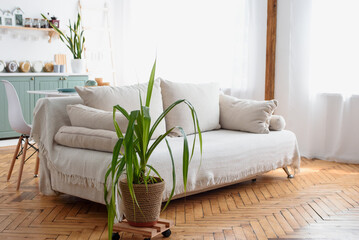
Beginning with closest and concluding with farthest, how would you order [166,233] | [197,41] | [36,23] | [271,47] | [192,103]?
[166,233] < [192,103] < [271,47] < [197,41] < [36,23]

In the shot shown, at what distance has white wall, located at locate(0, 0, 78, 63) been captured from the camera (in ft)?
22.7

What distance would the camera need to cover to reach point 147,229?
2762mm

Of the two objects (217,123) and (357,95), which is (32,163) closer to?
(217,123)

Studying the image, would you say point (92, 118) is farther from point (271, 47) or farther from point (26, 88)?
point (26, 88)

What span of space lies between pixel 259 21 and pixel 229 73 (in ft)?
2.53

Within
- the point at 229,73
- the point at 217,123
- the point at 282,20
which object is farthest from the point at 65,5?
the point at 217,123

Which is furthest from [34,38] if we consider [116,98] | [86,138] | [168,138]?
[86,138]

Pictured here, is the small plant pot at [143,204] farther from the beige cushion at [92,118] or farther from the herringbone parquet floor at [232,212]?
the beige cushion at [92,118]

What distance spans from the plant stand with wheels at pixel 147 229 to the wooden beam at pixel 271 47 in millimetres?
3234

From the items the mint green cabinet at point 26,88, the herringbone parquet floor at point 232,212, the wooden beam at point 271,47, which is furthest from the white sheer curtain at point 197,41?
the herringbone parquet floor at point 232,212

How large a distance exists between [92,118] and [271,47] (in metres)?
2.99

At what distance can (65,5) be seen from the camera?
751 centimetres

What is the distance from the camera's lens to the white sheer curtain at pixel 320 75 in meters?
5.07

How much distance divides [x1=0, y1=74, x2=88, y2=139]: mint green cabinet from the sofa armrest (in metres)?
2.92
